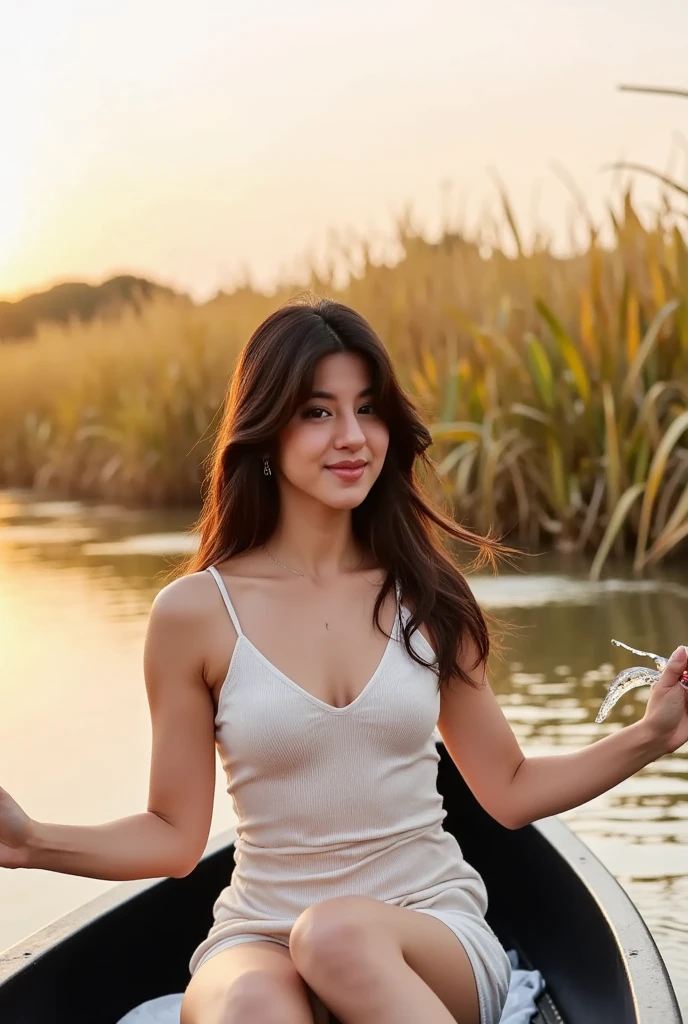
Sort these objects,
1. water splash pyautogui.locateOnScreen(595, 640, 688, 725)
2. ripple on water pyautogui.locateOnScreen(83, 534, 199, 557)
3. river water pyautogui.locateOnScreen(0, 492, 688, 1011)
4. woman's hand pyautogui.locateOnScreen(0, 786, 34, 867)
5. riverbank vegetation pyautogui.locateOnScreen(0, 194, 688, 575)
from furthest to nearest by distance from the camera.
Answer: ripple on water pyautogui.locateOnScreen(83, 534, 199, 557) < riverbank vegetation pyautogui.locateOnScreen(0, 194, 688, 575) < river water pyautogui.locateOnScreen(0, 492, 688, 1011) < water splash pyautogui.locateOnScreen(595, 640, 688, 725) < woman's hand pyautogui.locateOnScreen(0, 786, 34, 867)

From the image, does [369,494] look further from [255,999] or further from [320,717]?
[255,999]

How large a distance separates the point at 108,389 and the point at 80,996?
9.42 metres

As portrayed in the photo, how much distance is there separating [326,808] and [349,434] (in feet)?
1.36

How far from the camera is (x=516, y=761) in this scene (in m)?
1.84

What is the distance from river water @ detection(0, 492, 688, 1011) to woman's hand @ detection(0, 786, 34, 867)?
0.96 m

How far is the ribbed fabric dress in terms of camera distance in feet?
5.54

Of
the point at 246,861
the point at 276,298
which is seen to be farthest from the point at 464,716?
the point at 276,298

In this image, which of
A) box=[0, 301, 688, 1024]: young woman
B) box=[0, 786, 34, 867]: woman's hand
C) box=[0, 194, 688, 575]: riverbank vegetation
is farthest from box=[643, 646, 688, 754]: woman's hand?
box=[0, 194, 688, 575]: riverbank vegetation

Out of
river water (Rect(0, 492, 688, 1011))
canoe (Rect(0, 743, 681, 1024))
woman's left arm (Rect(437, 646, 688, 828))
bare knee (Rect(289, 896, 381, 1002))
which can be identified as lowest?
river water (Rect(0, 492, 688, 1011))

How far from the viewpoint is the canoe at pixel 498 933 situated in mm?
1701

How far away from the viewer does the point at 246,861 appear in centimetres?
174

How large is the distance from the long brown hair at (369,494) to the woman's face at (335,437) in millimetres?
14

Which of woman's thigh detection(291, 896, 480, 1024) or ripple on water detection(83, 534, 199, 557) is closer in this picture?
woman's thigh detection(291, 896, 480, 1024)

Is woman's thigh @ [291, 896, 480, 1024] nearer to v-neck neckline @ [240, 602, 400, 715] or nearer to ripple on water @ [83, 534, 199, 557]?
v-neck neckline @ [240, 602, 400, 715]
